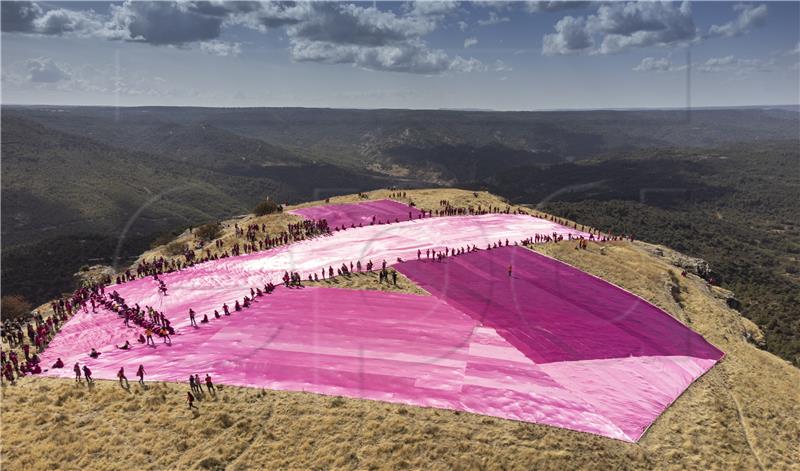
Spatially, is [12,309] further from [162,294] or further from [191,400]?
[191,400]

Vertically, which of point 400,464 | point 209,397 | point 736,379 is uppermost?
point 209,397

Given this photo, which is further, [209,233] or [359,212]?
[209,233]

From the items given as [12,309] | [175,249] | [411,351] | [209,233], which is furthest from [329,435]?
[12,309]

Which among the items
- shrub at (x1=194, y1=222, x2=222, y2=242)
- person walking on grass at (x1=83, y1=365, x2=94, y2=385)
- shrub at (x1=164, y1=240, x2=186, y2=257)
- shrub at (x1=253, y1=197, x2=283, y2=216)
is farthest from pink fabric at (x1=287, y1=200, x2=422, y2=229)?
person walking on grass at (x1=83, y1=365, x2=94, y2=385)

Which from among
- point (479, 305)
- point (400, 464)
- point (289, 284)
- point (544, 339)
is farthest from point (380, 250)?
point (400, 464)

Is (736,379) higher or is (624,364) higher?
(624,364)

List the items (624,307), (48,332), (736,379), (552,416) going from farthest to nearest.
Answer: (624,307) < (48,332) < (736,379) < (552,416)

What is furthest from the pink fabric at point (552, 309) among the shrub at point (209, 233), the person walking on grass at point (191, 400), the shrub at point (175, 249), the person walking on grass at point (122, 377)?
the shrub at point (209, 233)

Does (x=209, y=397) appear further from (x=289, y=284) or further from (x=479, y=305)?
(x=479, y=305)
